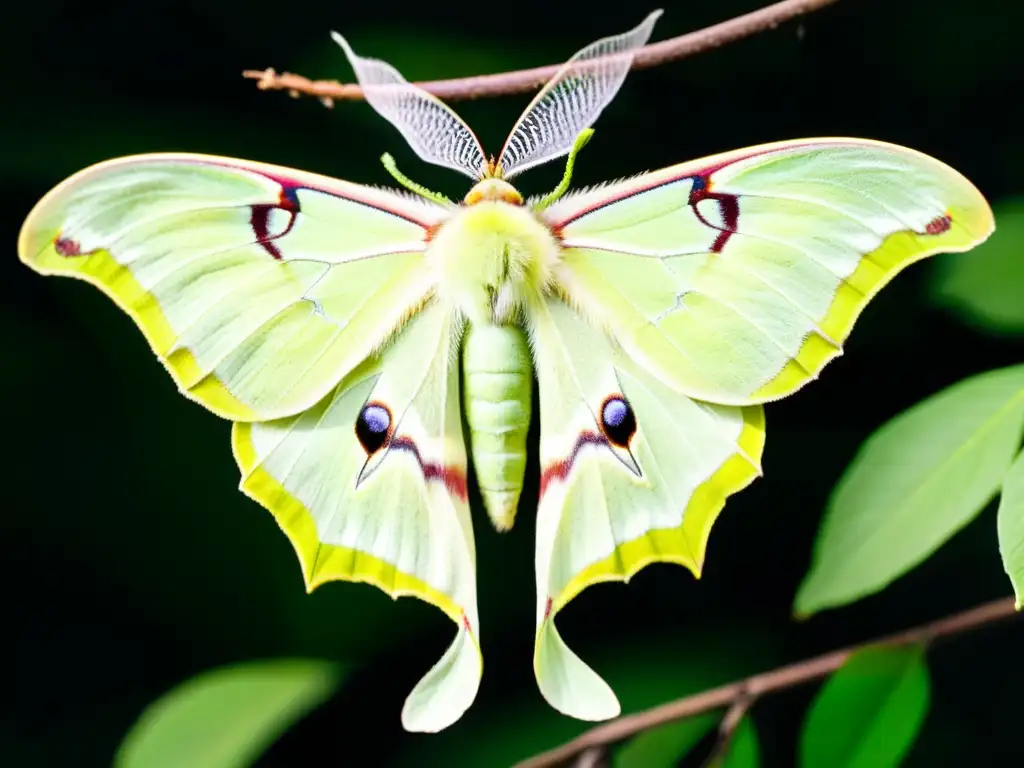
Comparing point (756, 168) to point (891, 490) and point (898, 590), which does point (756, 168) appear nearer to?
point (891, 490)

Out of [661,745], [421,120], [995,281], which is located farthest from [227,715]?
[995,281]

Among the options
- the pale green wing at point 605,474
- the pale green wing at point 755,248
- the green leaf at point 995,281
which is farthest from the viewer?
the green leaf at point 995,281

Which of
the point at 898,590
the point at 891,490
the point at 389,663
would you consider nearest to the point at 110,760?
the point at 389,663

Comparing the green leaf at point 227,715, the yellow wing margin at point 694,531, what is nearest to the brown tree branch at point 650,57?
the yellow wing margin at point 694,531

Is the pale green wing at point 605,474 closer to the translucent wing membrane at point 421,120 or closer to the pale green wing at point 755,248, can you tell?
the pale green wing at point 755,248

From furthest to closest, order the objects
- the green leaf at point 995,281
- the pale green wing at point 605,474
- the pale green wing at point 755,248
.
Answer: the green leaf at point 995,281 → the pale green wing at point 605,474 → the pale green wing at point 755,248

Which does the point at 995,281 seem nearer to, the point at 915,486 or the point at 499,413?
the point at 915,486

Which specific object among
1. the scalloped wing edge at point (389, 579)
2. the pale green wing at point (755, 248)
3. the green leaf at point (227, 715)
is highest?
the pale green wing at point (755, 248)
